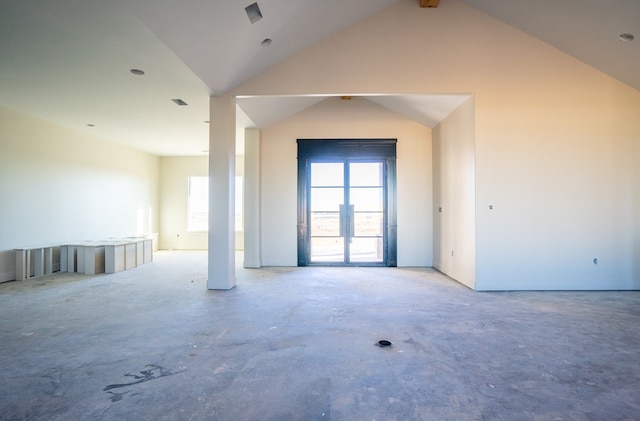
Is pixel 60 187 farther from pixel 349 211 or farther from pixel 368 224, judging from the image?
pixel 368 224

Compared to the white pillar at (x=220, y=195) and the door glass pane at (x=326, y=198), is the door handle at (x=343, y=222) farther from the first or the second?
the white pillar at (x=220, y=195)

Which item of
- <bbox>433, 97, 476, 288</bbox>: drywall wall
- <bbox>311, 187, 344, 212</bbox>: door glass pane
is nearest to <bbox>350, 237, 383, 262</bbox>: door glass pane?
<bbox>311, 187, 344, 212</bbox>: door glass pane

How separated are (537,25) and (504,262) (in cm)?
351

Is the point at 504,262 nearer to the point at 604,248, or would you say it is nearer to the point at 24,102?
the point at 604,248

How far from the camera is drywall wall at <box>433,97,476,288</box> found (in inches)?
192

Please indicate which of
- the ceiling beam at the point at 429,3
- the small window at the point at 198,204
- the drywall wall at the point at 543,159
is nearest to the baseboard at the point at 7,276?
the small window at the point at 198,204

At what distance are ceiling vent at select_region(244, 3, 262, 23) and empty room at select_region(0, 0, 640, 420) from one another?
29 millimetres

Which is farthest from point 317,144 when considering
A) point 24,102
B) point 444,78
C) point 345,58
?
point 24,102

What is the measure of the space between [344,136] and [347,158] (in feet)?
1.57

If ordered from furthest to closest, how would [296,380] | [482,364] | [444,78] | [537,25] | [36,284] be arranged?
[36,284], [444,78], [537,25], [482,364], [296,380]

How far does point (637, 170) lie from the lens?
4.79 m

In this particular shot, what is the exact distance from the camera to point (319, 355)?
102 inches

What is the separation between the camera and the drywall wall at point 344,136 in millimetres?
6664

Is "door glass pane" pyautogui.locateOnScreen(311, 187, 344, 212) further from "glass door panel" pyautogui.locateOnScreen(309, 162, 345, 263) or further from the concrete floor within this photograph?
the concrete floor
